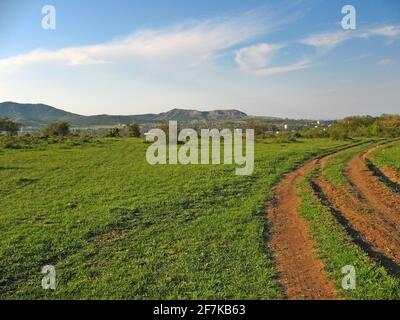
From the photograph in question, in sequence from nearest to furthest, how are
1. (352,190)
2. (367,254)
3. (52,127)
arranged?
(367,254) → (352,190) → (52,127)

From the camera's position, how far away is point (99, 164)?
24641 millimetres

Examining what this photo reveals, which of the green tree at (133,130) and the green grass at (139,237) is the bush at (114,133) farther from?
the green grass at (139,237)

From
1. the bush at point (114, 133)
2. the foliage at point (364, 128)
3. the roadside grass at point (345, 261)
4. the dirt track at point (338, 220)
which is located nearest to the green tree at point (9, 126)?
the bush at point (114, 133)

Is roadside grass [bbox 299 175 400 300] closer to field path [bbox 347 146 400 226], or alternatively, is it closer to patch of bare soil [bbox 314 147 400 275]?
patch of bare soil [bbox 314 147 400 275]

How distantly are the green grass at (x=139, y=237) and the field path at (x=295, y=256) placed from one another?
0.89ft

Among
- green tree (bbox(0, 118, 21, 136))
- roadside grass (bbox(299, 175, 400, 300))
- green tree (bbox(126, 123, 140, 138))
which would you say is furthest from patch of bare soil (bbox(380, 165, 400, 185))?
green tree (bbox(0, 118, 21, 136))

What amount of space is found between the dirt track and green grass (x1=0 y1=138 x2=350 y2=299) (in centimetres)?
38

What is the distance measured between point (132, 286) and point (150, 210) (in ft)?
17.4

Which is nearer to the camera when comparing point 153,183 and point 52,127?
point 153,183

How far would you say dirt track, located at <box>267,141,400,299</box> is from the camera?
6797 millimetres

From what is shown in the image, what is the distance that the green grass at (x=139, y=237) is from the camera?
6766mm

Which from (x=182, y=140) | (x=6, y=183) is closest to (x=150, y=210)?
(x=6, y=183)
